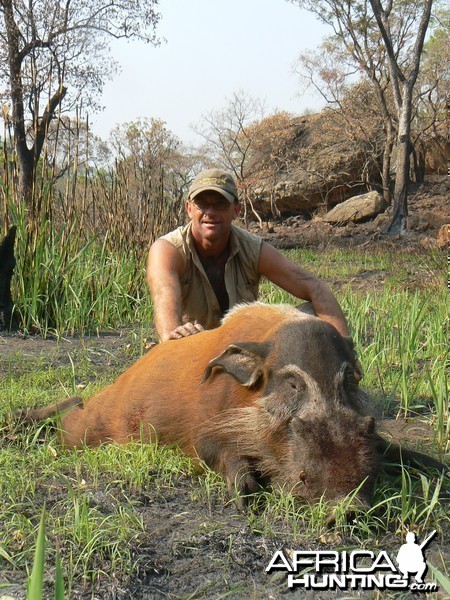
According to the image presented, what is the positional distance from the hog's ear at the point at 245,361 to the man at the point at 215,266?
134 centimetres

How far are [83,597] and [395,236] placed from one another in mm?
15633

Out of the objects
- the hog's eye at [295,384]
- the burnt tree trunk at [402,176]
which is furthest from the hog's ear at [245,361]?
the burnt tree trunk at [402,176]

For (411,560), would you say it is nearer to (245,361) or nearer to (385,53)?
(245,361)

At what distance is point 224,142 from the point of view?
29.3 meters

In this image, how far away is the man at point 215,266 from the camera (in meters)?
4.43

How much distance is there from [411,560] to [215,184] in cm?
279

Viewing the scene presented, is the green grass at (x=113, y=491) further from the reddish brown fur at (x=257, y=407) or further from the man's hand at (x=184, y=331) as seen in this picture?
the man's hand at (x=184, y=331)

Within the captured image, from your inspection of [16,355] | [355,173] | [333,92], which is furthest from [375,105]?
[16,355]

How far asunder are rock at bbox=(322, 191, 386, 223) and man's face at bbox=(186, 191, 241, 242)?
16.1m

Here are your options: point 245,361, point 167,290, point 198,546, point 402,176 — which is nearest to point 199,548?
point 198,546

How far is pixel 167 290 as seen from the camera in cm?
431

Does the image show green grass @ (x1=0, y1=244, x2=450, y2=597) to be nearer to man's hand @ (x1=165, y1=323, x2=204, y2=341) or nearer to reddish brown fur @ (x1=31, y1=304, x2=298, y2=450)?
reddish brown fur @ (x1=31, y1=304, x2=298, y2=450)

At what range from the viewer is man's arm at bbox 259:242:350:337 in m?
4.34
